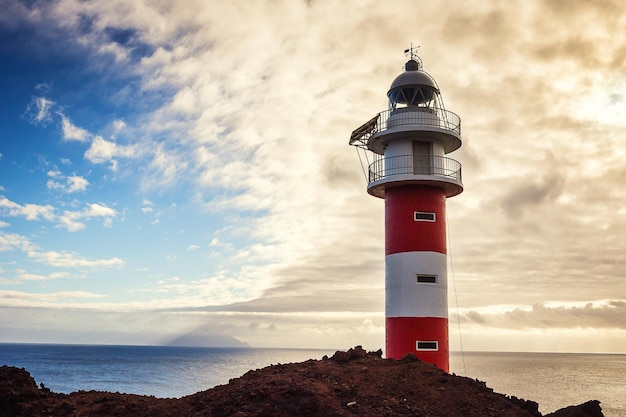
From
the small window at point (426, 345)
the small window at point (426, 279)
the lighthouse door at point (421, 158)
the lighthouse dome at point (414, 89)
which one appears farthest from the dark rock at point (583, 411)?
the lighthouse dome at point (414, 89)

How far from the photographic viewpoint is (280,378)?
12.1 m

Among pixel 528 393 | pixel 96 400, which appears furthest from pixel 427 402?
pixel 528 393

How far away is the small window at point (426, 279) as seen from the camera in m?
19.6

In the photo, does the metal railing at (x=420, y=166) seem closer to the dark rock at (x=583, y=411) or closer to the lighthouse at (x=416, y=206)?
the lighthouse at (x=416, y=206)

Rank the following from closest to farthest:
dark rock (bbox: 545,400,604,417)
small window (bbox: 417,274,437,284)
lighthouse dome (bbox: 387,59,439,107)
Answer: dark rock (bbox: 545,400,604,417)
small window (bbox: 417,274,437,284)
lighthouse dome (bbox: 387,59,439,107)

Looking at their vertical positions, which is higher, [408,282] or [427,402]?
[408,282]

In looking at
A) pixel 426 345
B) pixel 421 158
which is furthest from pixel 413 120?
pixel 426 345

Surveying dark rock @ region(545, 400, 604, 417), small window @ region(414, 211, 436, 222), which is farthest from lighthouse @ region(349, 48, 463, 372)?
dark rock @ region(545, 400, 604, 417)

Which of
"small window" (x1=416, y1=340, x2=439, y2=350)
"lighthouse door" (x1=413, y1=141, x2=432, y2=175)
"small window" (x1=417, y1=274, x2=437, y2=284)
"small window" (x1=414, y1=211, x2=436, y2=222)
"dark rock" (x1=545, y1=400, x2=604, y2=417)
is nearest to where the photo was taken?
"dark rock" (x1=545, y1=400, x2=604, y2=417)

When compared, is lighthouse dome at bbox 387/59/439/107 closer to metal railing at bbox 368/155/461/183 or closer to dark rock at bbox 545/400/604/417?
metal railing at bbox 368/155/461/183

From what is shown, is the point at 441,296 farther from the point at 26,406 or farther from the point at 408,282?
the point at 26,406

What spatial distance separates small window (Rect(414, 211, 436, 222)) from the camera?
19984 millimetres

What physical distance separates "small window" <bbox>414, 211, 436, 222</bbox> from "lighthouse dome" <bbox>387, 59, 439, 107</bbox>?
445cm

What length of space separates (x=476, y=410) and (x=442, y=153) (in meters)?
11.5
